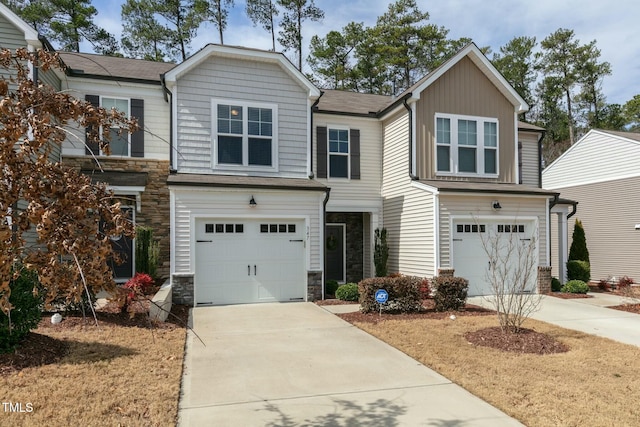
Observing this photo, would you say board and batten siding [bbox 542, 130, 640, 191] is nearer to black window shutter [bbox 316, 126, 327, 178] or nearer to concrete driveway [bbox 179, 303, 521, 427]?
black window shutter [bbox 316, 126, 327, 178]

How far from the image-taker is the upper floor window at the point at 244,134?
11.8 m

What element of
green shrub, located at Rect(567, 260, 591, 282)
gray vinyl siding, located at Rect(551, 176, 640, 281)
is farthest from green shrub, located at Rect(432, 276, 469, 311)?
gray vinyl siding, located at Rect(551, 176, 640, 281)

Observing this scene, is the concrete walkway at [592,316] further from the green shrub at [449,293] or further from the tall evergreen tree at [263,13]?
the tall evergreen tree at [263,13]

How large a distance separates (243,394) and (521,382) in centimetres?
338

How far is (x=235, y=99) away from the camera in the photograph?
1195cm

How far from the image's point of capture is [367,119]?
47.9 feet

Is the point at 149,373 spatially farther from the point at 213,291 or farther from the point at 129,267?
the point at 129,267

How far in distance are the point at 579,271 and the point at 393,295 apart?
8.99 m

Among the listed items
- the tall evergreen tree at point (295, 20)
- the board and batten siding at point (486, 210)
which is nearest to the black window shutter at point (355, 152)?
the board and batten siding at point (486, 210)

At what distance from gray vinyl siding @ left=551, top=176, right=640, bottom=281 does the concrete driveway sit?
564 inches

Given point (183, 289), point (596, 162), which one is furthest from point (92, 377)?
point (596, 162)

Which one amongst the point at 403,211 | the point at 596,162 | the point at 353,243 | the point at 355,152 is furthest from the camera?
the point at 596,162

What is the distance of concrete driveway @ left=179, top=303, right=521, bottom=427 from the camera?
4.22 metres

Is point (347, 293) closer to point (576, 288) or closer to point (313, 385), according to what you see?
point (313, 385)
